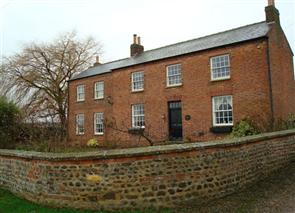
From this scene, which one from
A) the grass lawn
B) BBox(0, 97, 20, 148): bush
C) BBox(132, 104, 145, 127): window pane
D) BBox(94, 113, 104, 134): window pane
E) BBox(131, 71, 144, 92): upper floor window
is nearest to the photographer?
the grass lawn

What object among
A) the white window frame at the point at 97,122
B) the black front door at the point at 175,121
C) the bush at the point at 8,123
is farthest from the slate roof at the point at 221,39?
the bush at the point at 8,123

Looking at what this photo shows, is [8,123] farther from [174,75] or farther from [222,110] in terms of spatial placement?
[222,110]

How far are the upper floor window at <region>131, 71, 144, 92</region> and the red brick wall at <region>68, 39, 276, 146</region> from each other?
13.9 inches

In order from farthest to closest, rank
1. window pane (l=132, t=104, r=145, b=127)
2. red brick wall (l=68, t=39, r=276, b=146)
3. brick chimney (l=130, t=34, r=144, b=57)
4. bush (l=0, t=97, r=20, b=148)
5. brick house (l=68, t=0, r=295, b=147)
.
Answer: brick chimney (l=130, t=34, r=144, b=57), window pane (l=132, t=104, r=145, b=127), brick house (l=68, t=0, r=295, b=147), red brick wall (l=68, t=39, r=276, b=146), bush (l=0, t=97, r=20, b=148)

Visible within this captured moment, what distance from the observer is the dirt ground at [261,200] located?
675 cm

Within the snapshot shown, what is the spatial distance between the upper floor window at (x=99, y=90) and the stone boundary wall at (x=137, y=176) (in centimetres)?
1916

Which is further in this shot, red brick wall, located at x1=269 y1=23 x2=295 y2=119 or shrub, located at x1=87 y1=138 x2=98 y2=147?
shrub, located at x1=87 y1=138 x2=98 y2=147

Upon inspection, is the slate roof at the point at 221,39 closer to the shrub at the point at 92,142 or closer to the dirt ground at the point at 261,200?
the shrub at the point at 92,142

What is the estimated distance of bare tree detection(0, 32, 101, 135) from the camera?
33.1 meters

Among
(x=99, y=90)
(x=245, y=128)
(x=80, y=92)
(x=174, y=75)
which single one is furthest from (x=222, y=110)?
(x=80, y=92)

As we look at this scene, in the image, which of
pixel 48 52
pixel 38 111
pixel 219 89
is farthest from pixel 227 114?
pixel 48 52

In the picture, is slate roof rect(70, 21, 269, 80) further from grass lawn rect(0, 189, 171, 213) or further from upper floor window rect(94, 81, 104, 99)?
grass lawn rect(0, 189, 171, 213)

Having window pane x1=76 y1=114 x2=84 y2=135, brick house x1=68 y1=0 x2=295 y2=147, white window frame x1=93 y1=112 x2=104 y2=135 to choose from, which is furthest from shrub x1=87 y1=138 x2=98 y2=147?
window pane x1=76 y1=114 x2=84 y2=135

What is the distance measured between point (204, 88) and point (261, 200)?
40.3 feet
